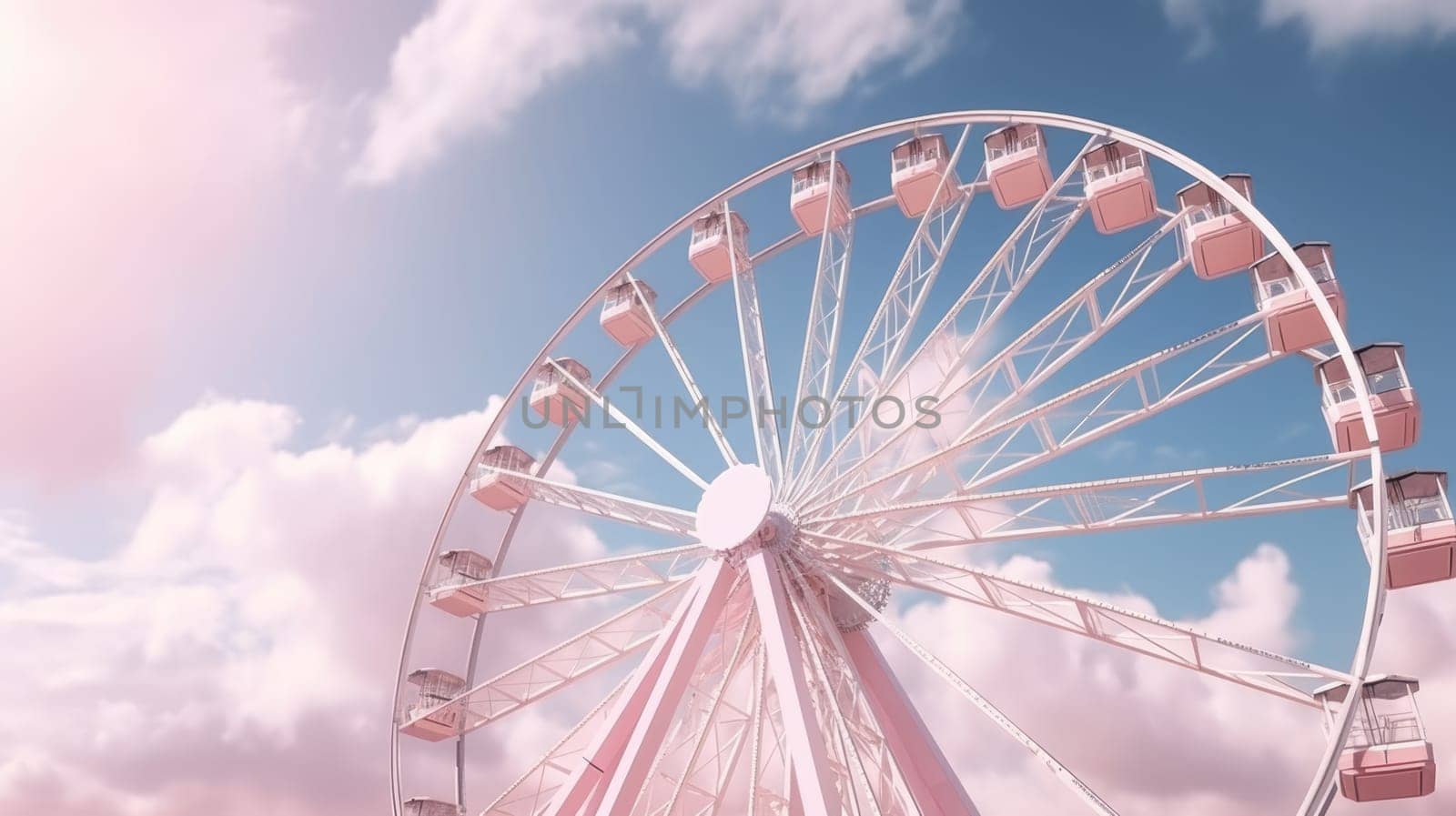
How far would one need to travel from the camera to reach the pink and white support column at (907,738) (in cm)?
1366

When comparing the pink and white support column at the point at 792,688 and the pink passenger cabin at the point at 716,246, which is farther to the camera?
the pink passenger cabin at the point at 716,246

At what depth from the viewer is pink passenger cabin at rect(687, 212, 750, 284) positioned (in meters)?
18.2

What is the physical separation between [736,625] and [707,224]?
22.2 feet

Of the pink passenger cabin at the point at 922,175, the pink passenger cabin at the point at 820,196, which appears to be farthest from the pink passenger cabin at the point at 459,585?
the pink passenger cabin at the point at 922,175

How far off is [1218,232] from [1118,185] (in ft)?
4.81

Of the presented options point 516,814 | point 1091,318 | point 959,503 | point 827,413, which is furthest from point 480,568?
point 1091,318

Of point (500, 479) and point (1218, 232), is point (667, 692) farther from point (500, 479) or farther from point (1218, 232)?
point (1218, 232)

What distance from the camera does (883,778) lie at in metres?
14.1

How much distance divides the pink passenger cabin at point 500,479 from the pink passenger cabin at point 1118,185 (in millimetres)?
10003

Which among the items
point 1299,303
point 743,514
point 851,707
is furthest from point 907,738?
point 1299,303

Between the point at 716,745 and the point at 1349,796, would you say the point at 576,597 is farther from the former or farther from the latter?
the point at 1349,796

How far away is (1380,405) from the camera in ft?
39.4

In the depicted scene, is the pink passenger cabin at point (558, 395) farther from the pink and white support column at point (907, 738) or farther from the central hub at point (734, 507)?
the pink and white support column at point (907, 738)

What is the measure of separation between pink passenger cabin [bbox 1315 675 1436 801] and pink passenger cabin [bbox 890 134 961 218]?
28.7 feet
